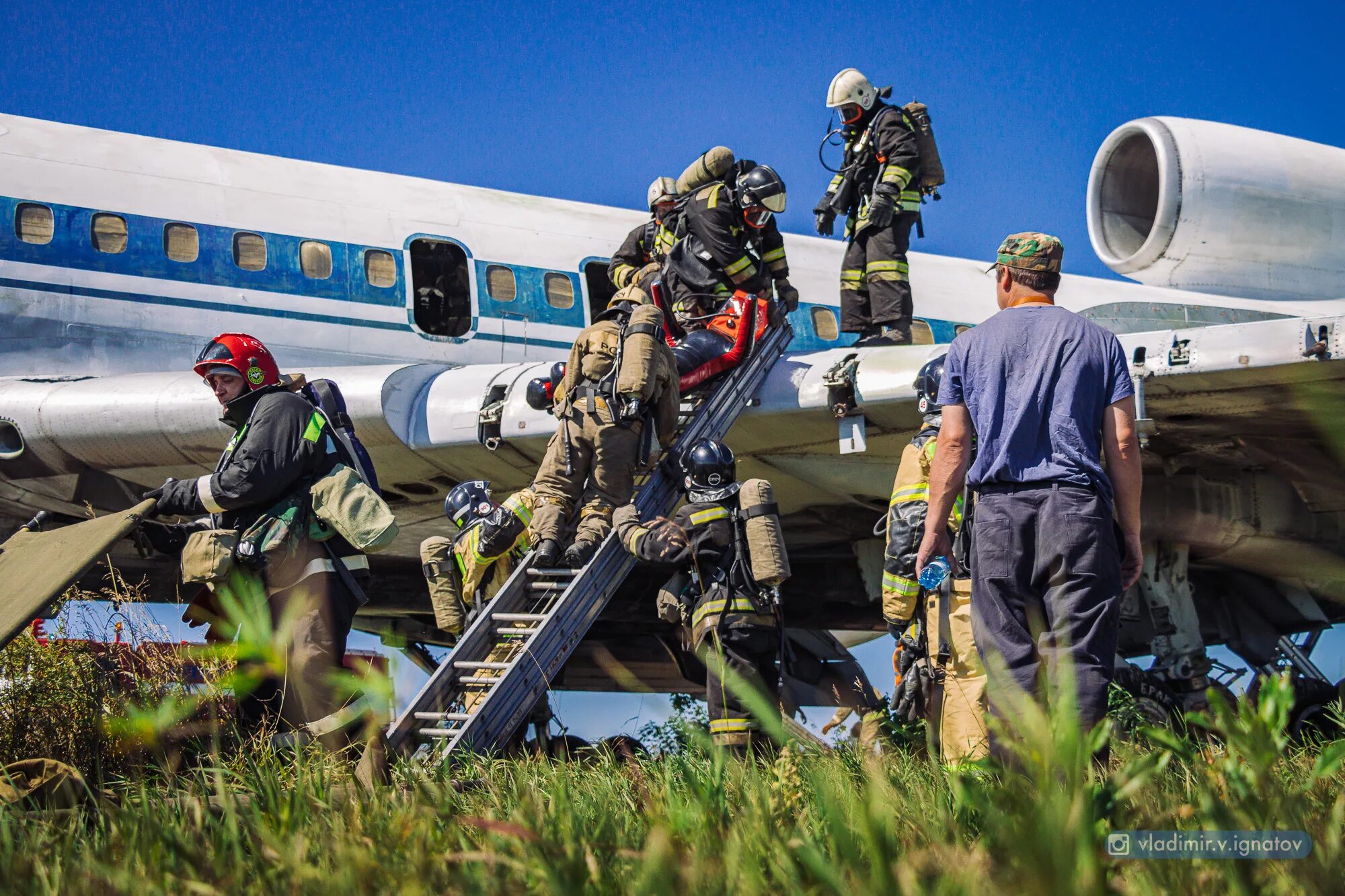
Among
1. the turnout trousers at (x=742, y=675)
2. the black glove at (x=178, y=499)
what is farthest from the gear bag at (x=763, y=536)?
the black glove at (x=178, y=499)

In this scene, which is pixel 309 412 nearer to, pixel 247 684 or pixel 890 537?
pixel 247 684

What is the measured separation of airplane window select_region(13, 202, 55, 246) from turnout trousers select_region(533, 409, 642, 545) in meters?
4.43

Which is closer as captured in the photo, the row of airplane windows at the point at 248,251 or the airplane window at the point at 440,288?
the row of airplane windows at the point at 248,251

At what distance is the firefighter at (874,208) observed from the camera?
909 cm

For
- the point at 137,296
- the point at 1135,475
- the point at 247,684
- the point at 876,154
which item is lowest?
the point at 247,684

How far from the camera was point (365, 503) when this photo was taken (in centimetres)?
534

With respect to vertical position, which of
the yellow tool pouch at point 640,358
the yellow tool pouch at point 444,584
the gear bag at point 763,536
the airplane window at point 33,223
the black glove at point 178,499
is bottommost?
the yellow tool pouch at point 444,584

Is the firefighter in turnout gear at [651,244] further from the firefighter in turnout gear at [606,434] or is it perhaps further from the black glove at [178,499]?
the black glove at [178,499]

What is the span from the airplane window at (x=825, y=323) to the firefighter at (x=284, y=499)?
701 cm

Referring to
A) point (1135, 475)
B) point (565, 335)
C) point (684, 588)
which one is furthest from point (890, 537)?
point (565, 335)

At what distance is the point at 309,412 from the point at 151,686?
1.31 meters

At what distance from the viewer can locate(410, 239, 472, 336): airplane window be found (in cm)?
1038

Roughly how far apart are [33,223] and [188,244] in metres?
1.02

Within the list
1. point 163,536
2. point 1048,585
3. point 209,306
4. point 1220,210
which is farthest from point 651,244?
point 1048,585
